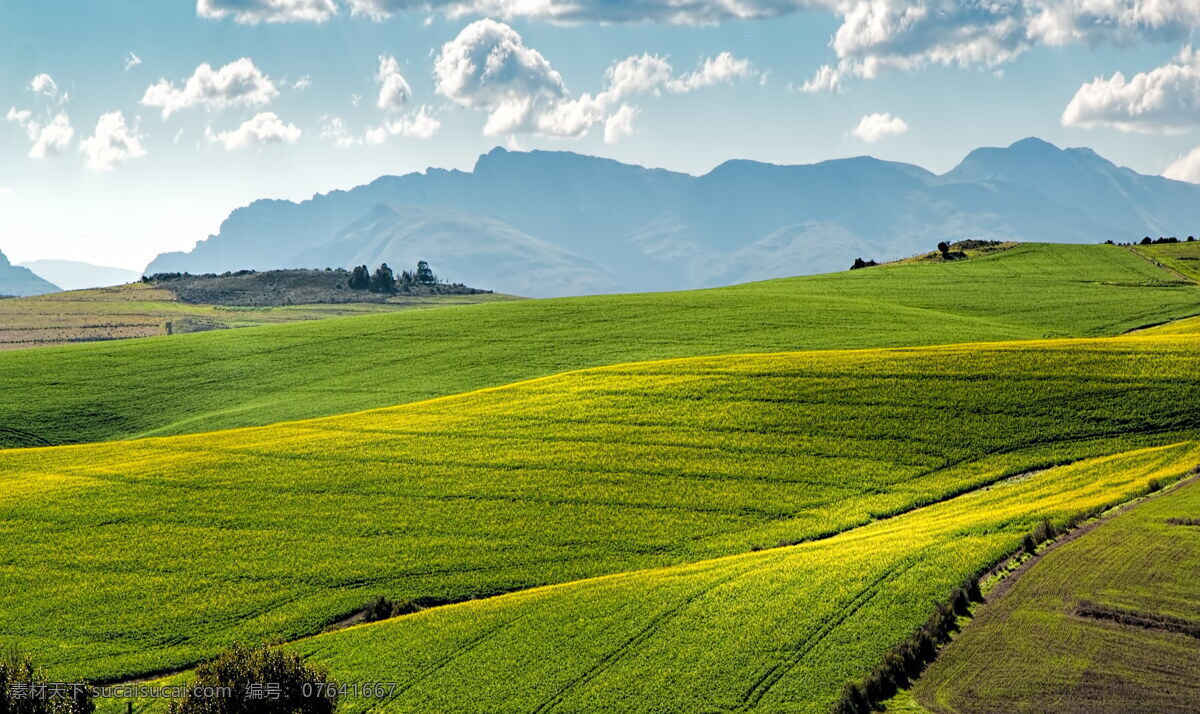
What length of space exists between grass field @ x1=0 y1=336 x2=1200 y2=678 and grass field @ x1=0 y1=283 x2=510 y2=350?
7577 centimetres

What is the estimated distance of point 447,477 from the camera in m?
38.0

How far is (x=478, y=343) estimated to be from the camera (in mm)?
71500

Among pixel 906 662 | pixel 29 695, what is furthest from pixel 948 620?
pixel 29 695

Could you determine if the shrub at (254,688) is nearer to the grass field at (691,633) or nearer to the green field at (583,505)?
the grass field at (691,633)

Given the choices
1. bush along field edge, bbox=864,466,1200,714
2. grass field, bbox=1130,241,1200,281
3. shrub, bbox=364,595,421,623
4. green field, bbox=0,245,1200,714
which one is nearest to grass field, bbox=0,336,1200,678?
green field, bbox=0,245,1200,714

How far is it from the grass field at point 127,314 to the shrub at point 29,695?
92470 mm

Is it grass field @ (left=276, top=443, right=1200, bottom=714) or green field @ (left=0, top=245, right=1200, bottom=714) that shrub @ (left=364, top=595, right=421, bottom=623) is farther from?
grass field @ (left=276, top=443, right=1200, bottom=714)

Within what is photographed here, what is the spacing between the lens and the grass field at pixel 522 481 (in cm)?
2884

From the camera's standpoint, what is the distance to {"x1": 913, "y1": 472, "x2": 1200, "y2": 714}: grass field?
63.3 ft

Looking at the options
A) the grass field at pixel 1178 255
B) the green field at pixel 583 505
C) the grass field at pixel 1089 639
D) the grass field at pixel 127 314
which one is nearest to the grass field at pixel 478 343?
the green field at pixel 583 505

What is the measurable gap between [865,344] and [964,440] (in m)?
24.7

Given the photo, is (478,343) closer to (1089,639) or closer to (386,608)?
(386,608)

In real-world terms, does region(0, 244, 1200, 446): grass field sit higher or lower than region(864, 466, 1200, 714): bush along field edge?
higher

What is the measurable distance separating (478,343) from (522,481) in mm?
35400
